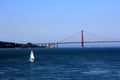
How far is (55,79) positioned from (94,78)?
160 inches

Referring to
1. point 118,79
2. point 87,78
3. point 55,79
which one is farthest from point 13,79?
point 118,79

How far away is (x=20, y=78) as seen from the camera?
48031 mm

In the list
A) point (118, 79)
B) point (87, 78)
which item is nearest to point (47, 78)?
point (87, 78)

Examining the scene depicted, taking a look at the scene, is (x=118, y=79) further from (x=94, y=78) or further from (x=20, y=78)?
(x=20, y=78)

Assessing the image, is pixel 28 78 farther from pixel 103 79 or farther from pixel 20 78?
pixel 103 79

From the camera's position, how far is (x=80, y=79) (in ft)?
150

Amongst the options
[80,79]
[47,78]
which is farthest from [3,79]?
[80,79]

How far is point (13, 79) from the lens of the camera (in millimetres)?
46969

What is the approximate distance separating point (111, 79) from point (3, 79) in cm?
1119

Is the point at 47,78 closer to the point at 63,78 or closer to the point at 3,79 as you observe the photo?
the point at 63,78

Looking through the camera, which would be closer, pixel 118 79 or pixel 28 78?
pixel 118 79

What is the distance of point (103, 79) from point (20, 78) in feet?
29.4

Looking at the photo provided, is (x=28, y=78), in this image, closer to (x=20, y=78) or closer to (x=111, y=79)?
(x=20, y=78)

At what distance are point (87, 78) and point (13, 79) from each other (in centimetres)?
772
